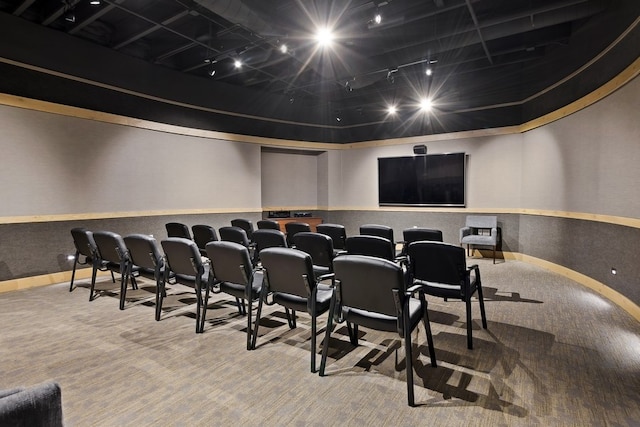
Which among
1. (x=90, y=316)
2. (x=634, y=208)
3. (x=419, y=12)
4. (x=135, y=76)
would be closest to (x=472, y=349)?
(x=634, y=208)

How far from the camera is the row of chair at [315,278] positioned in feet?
7.91

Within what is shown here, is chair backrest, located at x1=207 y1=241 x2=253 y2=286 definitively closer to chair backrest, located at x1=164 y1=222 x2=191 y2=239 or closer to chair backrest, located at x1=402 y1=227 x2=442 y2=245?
chair backrest, located at x1=402 y1=227 x2=442 y2=245

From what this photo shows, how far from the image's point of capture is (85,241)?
4.85 meters

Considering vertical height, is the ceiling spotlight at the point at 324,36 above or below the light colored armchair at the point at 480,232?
above

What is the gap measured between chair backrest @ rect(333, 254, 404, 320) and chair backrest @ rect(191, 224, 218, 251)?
3.36m

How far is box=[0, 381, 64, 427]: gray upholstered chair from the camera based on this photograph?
0.86m

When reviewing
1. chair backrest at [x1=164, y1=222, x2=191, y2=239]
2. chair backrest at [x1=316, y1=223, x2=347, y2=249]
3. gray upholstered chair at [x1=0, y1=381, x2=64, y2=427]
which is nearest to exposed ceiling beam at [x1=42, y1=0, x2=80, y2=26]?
chair backrest at [x1=164, y1=222, x2=191, y2=239]

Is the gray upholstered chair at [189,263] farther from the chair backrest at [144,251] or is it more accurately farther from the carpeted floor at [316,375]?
the carpeted floor at [316,375]

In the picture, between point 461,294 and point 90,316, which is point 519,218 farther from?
point 90,316

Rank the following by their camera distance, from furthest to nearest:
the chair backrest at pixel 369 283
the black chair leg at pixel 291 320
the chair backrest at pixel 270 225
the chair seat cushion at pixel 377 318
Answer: the chair backrest at pixel 270 225
the black chair leg at pixel 291 320
the chair seat cushion at pixel 377 318
the chair backrest at pixel 369 283

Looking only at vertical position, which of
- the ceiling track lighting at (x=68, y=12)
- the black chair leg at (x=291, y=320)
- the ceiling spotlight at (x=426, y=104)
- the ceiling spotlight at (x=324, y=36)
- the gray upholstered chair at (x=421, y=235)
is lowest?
the black chair leg at (x=291, y=320)

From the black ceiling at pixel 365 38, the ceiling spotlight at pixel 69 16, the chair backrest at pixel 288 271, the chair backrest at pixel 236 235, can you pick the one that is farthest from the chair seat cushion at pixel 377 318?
the ceiling spotlight at pixel 69 16

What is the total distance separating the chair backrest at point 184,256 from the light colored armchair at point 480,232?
536cm

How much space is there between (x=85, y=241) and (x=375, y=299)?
437 cm
